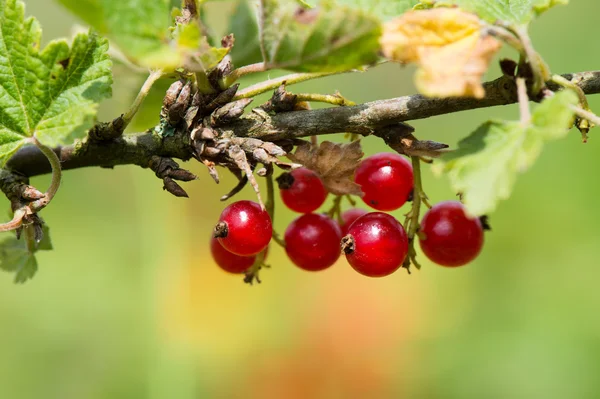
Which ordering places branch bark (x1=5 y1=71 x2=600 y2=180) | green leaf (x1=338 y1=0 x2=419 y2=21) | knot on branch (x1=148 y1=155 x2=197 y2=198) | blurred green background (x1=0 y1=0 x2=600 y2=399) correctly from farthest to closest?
blurred green background (x1=0 y1=0 x2=600 y2=399) → knot on branch (x1=148 y1=155 x2=197 y2=198) → branch bark (x1=5 y1=71 x2=600 y2=180) → green leaf (x1=338 y1=0 x2=419 y2=21)

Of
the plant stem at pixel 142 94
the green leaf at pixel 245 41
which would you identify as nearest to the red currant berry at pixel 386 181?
the plant stem at pixel 142 94

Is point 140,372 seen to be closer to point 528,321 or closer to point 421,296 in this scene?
point 421,296

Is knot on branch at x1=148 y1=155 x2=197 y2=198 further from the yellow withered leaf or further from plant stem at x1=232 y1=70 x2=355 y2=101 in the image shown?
the yellow withered leaf

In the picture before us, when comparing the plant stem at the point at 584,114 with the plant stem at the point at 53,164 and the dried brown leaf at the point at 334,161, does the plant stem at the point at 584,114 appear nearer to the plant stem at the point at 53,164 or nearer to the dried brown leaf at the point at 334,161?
the dried brown leaf at the point at 334,161

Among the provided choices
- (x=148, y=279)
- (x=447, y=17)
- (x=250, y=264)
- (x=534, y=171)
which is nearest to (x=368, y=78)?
(x=534, y=171)

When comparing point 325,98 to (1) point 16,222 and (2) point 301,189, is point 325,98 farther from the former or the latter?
(1) point 16,222

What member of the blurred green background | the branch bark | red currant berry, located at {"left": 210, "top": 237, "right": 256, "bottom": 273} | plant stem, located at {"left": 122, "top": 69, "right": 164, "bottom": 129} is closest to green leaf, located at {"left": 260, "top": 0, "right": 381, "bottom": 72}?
the branch bark

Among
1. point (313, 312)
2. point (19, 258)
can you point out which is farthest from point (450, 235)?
A: point (313, 312)
